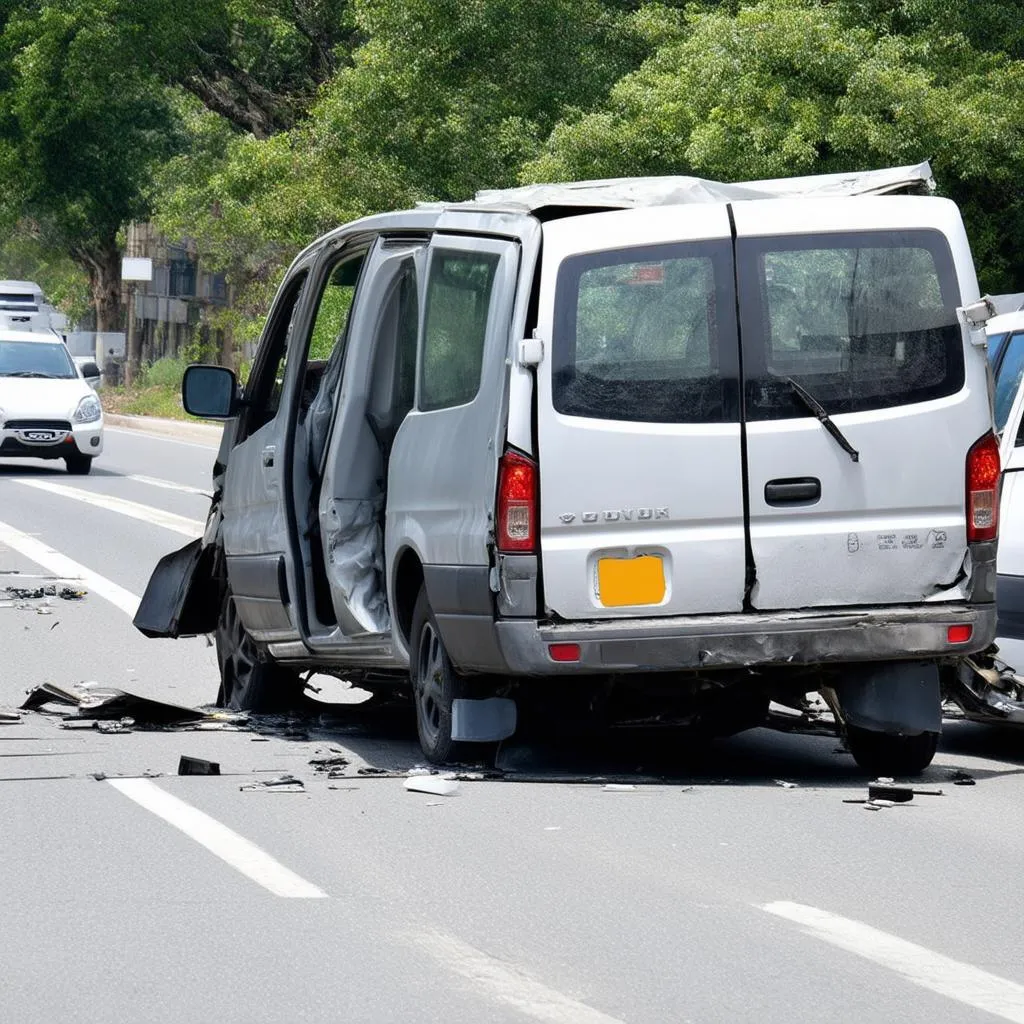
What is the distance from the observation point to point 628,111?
1226 inches

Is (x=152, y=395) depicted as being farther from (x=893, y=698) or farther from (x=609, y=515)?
(x=609, y=515)

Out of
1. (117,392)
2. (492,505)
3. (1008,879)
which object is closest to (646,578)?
(492,505)

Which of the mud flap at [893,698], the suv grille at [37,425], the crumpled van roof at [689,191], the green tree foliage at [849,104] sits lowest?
the suv grille at [37,425]

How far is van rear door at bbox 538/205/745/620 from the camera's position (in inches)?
312

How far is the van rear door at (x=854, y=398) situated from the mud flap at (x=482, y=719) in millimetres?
1040

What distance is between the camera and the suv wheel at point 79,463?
1205 inches

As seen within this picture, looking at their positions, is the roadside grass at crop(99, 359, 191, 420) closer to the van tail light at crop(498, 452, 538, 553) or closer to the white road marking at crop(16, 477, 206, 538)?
the white road marking at crop(16, 477, 206, 538)

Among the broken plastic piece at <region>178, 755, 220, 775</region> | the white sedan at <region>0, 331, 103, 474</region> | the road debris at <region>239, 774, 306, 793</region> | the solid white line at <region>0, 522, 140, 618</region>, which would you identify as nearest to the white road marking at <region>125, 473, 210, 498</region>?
the white sedan at <region>0, 331, 103, 474</region>

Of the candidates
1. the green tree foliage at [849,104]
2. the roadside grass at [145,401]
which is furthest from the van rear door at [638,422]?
the roadside grass at [145,401]

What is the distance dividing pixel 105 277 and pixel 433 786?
2461 inches

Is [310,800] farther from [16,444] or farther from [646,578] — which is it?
[16,444]

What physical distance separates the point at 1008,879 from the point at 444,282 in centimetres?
316

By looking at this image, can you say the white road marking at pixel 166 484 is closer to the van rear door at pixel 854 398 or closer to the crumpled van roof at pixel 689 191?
the crumpled van roof at pixel 689 191

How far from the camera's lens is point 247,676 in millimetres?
10773
